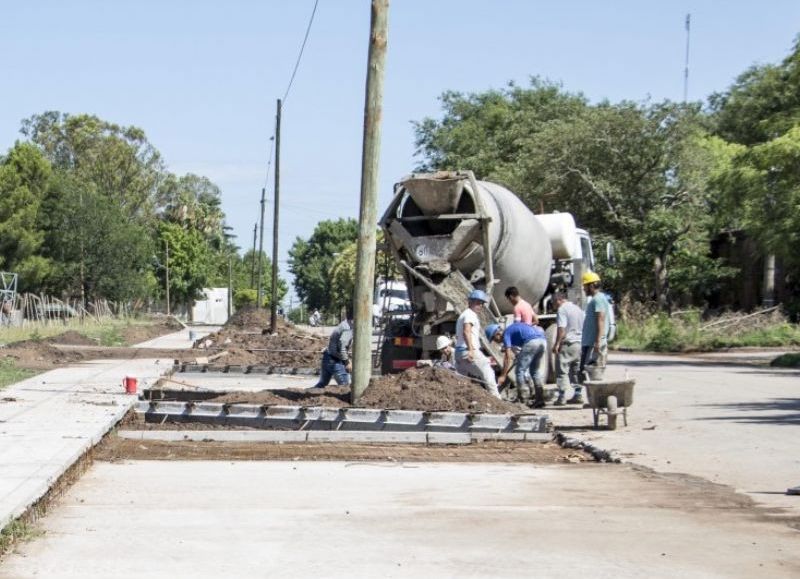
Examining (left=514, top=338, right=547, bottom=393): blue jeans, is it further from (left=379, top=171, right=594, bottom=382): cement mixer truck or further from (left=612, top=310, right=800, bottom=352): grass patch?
(left=612, top=310, right=800, bottom=352): grass patch

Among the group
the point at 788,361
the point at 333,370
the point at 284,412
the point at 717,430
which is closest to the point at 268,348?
the point at 788,361

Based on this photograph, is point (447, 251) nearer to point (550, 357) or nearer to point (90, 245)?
point (550, 357)

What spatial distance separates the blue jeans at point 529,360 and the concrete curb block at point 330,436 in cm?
360

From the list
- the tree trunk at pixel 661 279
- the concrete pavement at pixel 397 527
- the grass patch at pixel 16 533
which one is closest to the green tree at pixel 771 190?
the tree trunk at pixel 661 279

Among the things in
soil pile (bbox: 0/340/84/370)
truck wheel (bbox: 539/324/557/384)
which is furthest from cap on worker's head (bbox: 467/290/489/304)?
soil pile (bbox: 0/340/84/370)

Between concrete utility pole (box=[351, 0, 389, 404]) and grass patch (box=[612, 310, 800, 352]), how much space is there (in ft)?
91.6

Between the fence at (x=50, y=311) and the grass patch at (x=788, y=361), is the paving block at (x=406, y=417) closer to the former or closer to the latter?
the grass patch at (x=788, y=361)

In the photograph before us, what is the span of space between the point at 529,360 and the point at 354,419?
4.08 metres

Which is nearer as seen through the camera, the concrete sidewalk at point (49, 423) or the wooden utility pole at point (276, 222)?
the concrete sidewalk at point (49, 423)

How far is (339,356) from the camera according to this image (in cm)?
2088

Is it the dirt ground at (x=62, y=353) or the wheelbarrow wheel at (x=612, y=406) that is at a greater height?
the wheelbarrow wheel at (x=612, y=406)

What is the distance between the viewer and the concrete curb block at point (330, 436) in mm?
14766

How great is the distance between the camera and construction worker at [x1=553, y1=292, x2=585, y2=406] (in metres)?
19.3

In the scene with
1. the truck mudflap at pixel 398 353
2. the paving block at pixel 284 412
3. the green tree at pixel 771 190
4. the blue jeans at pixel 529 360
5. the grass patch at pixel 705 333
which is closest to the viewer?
the paving block at pixel 284 412
